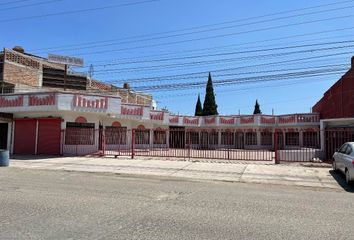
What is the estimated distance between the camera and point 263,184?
13125 mm

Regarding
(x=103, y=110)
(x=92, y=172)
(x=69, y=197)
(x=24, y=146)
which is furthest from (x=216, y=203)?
(x=24, y=146)

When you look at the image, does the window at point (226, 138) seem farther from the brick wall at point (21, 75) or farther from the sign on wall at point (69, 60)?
the brick wall at point (21, 75)

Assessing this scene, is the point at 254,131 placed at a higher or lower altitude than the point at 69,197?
higher

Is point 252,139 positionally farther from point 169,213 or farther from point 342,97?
point 169,213

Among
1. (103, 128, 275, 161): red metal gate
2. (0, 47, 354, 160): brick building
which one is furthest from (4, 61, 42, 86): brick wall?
(103, 128, 275, 161): red metal gate

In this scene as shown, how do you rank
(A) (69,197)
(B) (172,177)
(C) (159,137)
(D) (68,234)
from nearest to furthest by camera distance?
(D) (68,234) → (A) (69,197) → (B) (172,177) → (C) (159,137)

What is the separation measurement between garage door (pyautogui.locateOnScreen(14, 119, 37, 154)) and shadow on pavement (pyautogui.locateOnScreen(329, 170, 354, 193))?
68.3ft

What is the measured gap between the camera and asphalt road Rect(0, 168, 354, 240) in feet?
19.2

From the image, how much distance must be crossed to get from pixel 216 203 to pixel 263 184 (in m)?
5.11

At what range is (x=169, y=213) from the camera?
24.0 ft

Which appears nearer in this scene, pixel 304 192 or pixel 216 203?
pixel 216 203

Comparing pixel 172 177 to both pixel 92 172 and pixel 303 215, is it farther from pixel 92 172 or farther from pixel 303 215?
pixel 303 215

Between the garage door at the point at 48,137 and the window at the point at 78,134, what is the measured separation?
0.73 m

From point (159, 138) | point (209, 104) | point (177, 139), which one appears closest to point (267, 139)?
point (159, 138)
